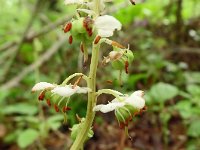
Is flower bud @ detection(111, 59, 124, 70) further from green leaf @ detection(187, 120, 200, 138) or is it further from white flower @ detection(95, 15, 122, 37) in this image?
green leaf @ detection(187, 120, 200, 138)

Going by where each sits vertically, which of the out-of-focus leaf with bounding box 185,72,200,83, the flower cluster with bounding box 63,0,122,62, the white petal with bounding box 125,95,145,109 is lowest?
the out-of-focus leaf with bounding box 185,72,200,83

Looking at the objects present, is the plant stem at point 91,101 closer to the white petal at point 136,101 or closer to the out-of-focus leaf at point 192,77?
the white petal at point 136,101

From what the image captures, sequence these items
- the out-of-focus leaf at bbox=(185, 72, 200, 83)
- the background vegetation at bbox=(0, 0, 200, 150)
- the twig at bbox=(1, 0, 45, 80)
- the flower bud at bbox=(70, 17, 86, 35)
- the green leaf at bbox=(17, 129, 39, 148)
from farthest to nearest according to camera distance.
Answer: the twig at bbox=(1, 0, 45, 80)
the out-of-focus leaf at bbox=(185, 72, 200, 83)
the background vegetation at bbox=(0, 0, 200, 150)
the green leaf at bbox=(17, 129, 39, 148)
the flower bud at bbox=(70, 17, 86, 35)

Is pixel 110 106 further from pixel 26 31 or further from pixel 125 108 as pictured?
pixel 26 31

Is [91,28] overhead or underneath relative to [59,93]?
overhead

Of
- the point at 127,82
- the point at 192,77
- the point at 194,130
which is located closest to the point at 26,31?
the point at 127,82

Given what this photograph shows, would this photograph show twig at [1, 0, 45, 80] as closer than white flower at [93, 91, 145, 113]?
No

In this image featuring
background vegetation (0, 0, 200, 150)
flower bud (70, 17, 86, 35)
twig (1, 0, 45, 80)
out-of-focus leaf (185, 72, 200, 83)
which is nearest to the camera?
flower bud (70, 17, 86, 35)

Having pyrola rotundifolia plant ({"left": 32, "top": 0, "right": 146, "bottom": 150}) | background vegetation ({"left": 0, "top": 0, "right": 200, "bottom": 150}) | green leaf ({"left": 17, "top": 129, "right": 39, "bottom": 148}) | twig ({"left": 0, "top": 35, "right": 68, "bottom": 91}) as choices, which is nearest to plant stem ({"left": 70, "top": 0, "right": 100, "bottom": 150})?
pyrola rotundifolia plant ({"left": 32, "top": 0, "right": 146, "bottom": 150})
